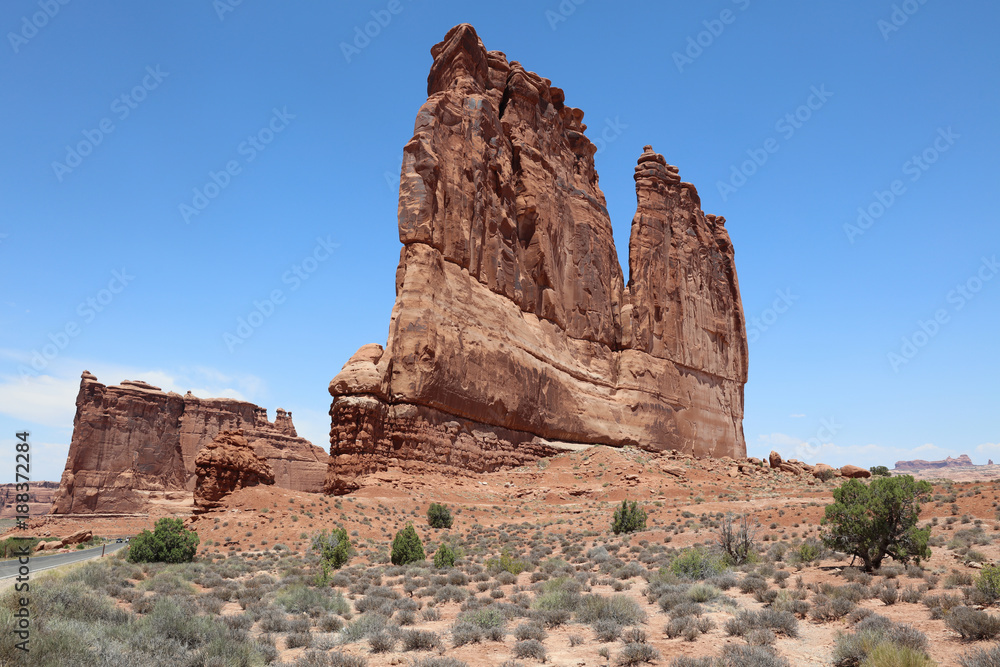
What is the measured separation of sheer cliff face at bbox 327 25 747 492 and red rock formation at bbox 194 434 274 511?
4.15 m

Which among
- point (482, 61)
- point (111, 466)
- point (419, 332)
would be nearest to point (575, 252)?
point (482, 61)

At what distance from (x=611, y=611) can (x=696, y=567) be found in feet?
15.1

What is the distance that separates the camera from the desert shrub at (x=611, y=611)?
9516 millimetres

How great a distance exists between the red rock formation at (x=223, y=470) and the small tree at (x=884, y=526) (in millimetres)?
21366

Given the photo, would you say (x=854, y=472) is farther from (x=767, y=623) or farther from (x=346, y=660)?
(x=346, y=660)

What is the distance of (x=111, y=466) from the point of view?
6397 centimetres

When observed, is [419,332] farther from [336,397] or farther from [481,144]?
[481,144]

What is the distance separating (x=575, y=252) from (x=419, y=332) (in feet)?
61.4

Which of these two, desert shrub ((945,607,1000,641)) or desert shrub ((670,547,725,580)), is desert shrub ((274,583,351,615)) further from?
desert shrub ((945,607,1000,641))

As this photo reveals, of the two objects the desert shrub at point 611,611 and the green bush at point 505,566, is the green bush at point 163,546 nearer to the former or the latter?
the green bush at point 505,566

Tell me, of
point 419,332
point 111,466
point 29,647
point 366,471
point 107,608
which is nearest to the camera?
point 29,647

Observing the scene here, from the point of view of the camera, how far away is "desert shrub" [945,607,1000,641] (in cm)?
730

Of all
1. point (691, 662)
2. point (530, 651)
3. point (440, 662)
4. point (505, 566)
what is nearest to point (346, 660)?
point (440, 662)

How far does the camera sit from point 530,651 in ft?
26.5
